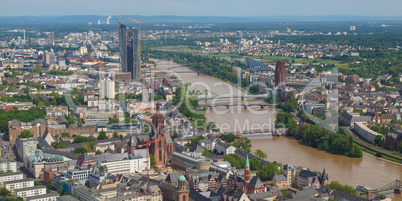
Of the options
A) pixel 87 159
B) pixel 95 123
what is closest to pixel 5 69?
pixel 95 123

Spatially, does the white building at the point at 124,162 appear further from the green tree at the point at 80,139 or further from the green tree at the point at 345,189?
the green tree at the point at 345,189

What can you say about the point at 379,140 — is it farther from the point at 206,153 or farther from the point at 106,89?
the point at 106,89

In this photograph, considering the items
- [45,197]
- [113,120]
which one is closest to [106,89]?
[113,120]

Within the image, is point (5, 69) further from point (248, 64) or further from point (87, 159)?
point (87, 159)

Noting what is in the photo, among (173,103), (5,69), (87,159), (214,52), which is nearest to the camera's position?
(87,159)

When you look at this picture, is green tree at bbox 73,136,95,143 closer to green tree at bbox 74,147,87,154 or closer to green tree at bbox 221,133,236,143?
green tree at bbox 74,147,87,154

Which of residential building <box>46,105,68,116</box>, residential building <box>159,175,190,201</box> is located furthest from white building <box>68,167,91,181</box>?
residential building <box>46,105,68,116</box>
